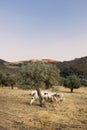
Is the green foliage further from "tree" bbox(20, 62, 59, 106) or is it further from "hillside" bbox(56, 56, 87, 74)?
"hillside" bbox(56, 56, 87, 74)

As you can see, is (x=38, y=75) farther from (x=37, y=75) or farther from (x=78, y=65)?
(x=78, y=65)

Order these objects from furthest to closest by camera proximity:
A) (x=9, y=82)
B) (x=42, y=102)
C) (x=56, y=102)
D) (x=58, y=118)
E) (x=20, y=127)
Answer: (x=9, y=82) → (x=56, y=102) → (x=42, y=102) → (x=58, y=118) → (x=20, y=127)

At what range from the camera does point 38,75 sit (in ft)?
→ 110

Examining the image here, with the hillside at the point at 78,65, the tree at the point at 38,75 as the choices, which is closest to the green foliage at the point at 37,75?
the tree at the point at 38,75

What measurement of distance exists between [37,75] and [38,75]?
0.42ft

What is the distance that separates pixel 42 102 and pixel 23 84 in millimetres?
3275

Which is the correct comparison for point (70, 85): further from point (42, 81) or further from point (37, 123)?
point (37, 123)

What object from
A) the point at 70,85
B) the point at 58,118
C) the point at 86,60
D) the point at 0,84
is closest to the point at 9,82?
the point at 0,84

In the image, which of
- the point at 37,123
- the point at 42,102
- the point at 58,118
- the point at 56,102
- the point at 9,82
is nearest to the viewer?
the point at 37,123

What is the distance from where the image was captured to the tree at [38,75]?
110ft

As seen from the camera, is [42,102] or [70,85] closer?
[42,102]

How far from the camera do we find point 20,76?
3409cm

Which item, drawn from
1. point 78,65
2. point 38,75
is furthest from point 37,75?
point 78,65

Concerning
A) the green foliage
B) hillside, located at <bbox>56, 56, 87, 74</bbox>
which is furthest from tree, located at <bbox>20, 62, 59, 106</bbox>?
hillside, located at <bbox>56, 56, 87, 74</bbox>
